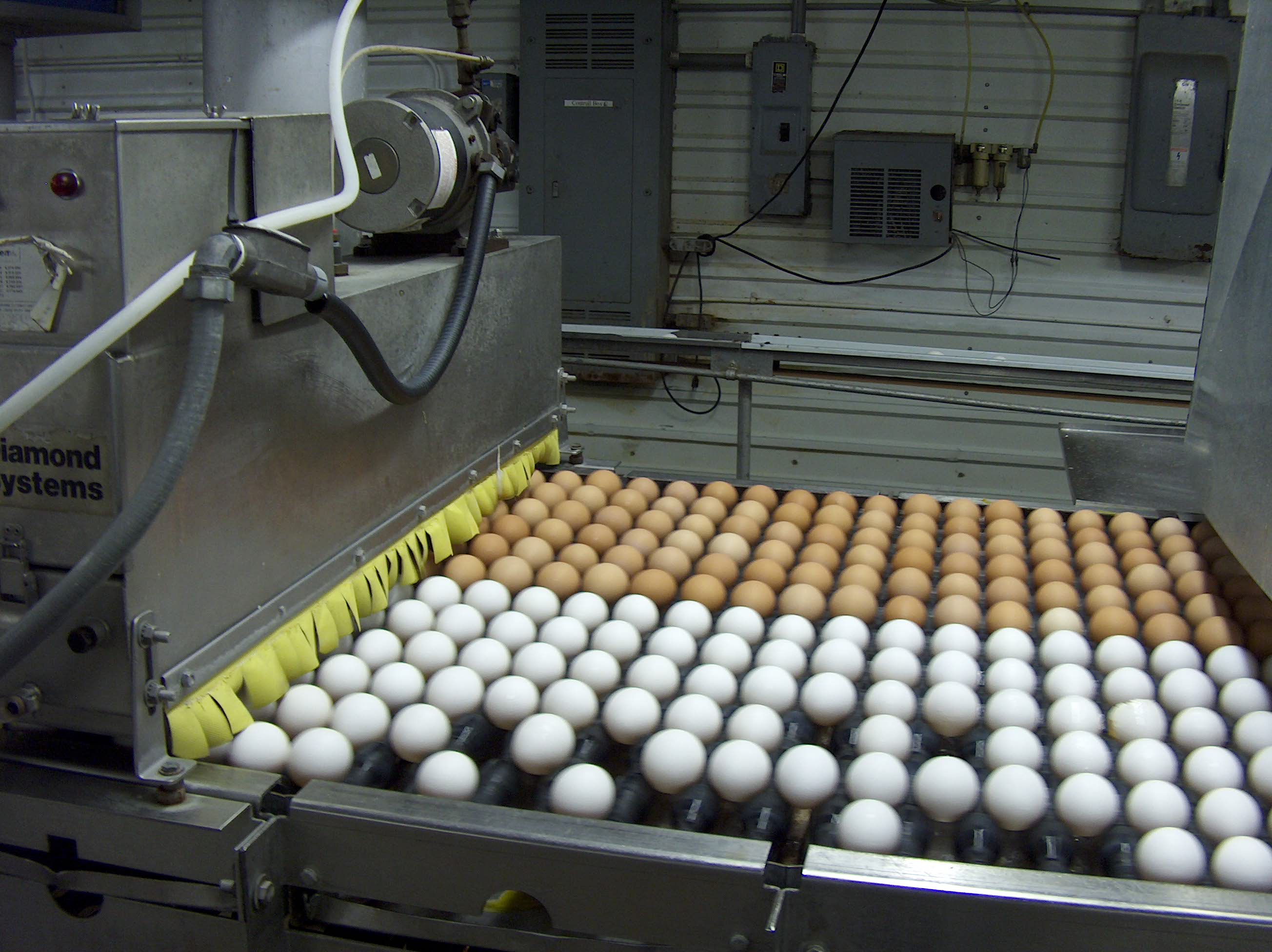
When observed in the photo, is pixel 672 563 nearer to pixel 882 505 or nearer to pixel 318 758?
pixel 882 505

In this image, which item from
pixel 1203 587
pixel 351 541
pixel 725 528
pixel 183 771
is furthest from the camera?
pixel 725 528

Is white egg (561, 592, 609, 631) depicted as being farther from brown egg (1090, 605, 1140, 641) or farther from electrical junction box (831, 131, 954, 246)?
electrical junction box (831, 131, 954, 246)

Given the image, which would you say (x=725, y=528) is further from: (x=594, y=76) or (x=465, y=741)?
(x=594, y=76)

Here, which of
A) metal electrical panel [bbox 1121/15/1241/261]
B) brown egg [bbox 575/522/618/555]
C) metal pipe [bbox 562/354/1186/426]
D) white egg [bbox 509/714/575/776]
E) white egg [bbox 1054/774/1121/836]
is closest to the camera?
white egg [bbox 1054/774/1121/836]

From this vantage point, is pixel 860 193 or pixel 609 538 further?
pixel 860 193

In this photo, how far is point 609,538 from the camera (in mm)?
2361

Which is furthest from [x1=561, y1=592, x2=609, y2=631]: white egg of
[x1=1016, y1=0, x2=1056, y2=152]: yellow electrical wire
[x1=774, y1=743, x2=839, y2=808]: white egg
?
[x1=1016, y1=0, x2=1056, y2=152]: yellow electrical wire

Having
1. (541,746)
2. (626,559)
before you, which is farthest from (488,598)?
(541,746)

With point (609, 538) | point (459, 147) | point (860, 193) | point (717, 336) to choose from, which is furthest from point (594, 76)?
point (609, 538)

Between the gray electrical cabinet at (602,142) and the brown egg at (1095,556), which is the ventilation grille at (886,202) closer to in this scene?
the gray electrical cabinet at (602,142)

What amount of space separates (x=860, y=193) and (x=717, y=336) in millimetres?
1468

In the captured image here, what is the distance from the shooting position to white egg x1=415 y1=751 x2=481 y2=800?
1.55m

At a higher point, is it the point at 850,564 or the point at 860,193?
the point at 860,193

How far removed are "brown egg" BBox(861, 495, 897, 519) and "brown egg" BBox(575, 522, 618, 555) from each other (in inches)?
23.8
